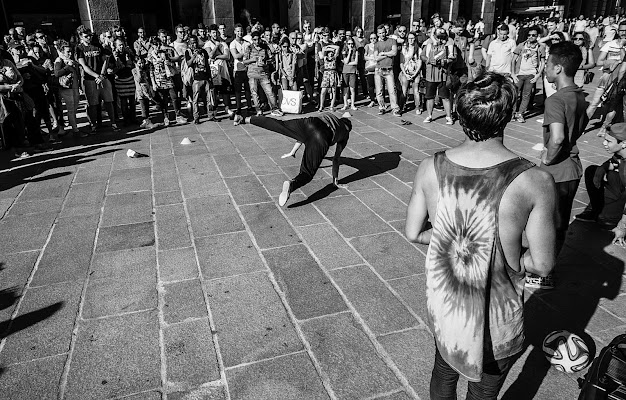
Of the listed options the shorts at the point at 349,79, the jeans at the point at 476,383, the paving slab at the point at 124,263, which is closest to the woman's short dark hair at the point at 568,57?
the jeans at the point at 476,383

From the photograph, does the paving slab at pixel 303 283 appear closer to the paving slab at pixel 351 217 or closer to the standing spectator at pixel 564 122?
the paving slab at pixel 351 217

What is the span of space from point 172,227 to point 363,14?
674 inches

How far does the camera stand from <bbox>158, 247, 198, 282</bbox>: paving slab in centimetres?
377

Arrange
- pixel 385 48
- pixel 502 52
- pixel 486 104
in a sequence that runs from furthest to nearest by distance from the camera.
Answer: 1. pixel 385 48
2. pixel 502 52
3. pixel 486 104

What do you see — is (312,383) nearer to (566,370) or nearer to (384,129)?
(566,370)

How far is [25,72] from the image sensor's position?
7656 millimetres

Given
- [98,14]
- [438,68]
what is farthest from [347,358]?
[98,14]

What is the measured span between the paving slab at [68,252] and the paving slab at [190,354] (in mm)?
1278

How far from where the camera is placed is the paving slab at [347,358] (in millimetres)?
2572

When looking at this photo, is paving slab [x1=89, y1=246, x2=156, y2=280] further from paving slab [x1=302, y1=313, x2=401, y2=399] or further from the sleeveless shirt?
the sleeveless shirt

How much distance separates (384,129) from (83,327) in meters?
6.93

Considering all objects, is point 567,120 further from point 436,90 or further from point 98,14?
point 98,14

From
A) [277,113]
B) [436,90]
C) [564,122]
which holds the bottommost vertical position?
[277,113]

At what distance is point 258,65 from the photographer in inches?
389
